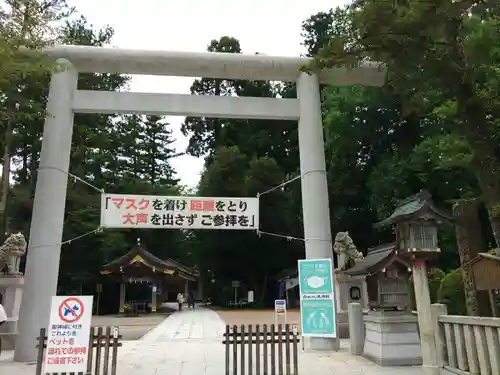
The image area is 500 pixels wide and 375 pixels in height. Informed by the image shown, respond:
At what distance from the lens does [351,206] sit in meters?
A: 27.4

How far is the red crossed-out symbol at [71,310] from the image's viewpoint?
555 centimetres

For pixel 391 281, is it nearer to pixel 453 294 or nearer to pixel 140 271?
pixel 453 294

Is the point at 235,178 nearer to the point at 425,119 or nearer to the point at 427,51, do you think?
the point at 425,119

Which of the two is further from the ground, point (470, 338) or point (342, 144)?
point (342, 144)

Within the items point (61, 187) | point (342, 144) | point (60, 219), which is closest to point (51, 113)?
point (61, 187)

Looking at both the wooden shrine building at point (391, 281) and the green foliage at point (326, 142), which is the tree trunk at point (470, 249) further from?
the wooden shrine building at point (391, 281)

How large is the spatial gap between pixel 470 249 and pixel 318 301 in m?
7.17

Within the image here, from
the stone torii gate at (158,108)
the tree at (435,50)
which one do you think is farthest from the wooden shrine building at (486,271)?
the stone torii gate at (158,108)

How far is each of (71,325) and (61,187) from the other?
4.04 m

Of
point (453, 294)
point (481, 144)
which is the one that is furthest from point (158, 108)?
point (453, 294)

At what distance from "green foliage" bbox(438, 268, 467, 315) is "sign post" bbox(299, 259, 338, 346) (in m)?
6.79

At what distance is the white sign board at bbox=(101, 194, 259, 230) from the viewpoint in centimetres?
831

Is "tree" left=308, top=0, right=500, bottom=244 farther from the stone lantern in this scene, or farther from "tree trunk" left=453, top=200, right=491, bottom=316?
"tree trunk" left=453, top=200, right=491, bottom=316

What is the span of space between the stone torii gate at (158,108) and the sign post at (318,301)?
5.01 feet
